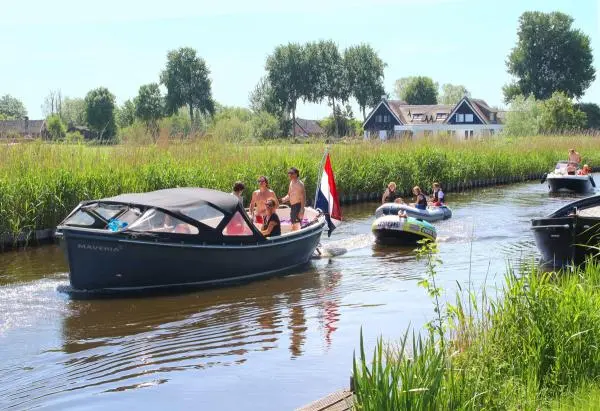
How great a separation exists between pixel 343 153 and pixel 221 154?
24.3 ft

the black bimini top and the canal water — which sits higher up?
the black bimini top

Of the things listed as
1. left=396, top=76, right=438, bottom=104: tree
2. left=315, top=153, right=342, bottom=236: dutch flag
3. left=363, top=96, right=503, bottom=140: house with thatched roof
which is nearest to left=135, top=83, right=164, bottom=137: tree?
left=363, top=96, right=503, bottom=140: house with thatched roof

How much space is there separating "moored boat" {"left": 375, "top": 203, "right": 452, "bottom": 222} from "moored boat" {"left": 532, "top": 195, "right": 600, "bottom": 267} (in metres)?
6.29

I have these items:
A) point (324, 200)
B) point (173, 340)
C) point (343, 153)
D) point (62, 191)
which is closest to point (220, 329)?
point (173, 340)

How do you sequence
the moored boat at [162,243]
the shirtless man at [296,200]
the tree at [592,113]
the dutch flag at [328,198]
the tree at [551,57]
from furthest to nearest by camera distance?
1. the tree at [551,57]
2. the tree at [592,113]
3. the dutch flag at [328,198]
4. the shirtless man at [296,200]
5. the moored boat at [162,243]

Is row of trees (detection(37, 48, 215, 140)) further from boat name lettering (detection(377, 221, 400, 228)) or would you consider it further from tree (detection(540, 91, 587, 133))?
boat name lettering (detection(377, 221, 400, 228))

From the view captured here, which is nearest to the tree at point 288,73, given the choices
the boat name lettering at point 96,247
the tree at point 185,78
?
the tree at point 185,78

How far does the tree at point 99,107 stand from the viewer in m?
103

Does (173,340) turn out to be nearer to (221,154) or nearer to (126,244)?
(126,244)

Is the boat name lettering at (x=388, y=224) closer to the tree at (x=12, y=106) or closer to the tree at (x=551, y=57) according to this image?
the tree at (x=551, y=57)

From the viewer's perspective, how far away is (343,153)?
32.4 meters

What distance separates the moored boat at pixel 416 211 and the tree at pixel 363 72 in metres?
80.1

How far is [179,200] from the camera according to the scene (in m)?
14.4

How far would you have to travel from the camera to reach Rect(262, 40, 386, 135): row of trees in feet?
334
